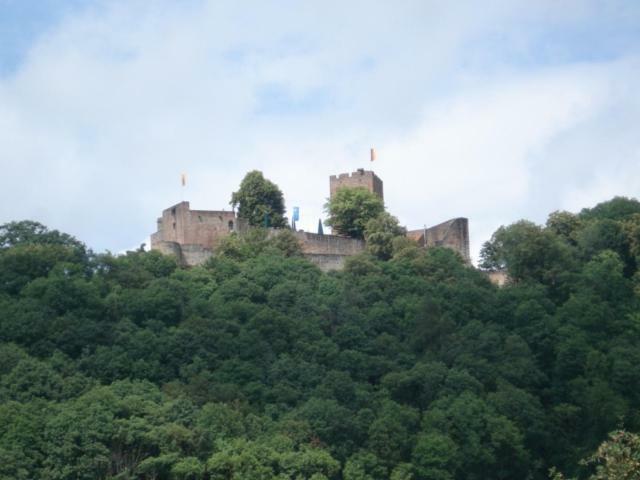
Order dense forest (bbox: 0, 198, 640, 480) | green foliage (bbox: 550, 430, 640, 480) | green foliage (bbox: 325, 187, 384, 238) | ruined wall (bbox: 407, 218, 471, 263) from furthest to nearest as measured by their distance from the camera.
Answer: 1. green foliage (bbox: 325, 187, 384, 238)
2. ruined wall (bbox: 407, 218, 471, 263)
3. dense forest (bbox: 0, 198, 640, 480)
4. green foliage (bbox: 550, 430, 640, 480)

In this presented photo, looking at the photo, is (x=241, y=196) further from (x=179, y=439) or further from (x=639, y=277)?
(x=179, y=439)

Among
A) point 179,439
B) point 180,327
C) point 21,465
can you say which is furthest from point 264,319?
point 21,465

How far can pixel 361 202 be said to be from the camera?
235 feet

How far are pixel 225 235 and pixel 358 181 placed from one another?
942 cm

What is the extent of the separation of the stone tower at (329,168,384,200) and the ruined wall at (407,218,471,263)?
173 inches

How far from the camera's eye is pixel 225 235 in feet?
223

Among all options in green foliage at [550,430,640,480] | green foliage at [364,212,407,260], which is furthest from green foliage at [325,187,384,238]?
green foliage at [550,430,640,480]

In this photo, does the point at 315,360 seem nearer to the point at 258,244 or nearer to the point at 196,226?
the point at 258,244

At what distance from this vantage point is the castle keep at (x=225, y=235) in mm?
67000

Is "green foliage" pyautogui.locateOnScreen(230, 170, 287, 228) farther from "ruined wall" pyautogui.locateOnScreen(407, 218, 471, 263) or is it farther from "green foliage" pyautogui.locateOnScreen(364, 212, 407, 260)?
"ruined wall" pyautogui.locateOnScreen(407, 218, 471, 263)

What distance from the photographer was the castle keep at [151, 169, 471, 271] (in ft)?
220

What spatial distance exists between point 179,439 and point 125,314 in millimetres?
11263

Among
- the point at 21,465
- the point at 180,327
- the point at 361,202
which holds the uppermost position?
the point at 361,202

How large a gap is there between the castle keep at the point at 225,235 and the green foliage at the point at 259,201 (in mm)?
1444
